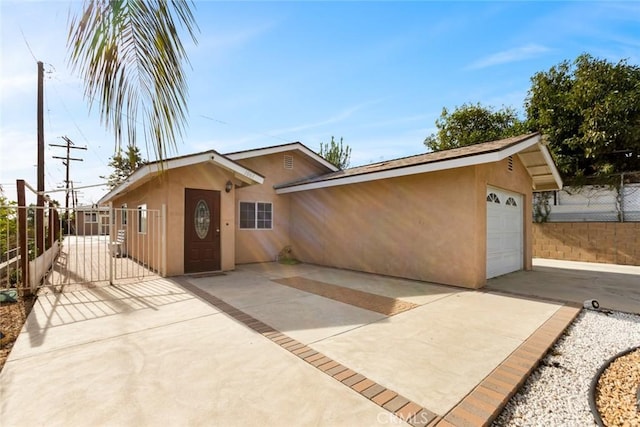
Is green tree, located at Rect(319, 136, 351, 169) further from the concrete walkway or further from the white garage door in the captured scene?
the concrete walkway

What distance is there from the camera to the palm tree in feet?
5.29

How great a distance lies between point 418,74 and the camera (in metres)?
9.40

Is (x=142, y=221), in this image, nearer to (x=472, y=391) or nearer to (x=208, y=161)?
(x=208, y=161)

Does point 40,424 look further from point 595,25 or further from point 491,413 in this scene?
point 595,25

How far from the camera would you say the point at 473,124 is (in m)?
20.4

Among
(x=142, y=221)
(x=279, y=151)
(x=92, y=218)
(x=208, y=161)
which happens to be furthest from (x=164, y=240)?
(x=92, y=218)

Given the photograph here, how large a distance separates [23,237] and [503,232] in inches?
492

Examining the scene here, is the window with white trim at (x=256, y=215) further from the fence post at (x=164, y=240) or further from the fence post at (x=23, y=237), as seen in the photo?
the fence post at (x=23, y=237)

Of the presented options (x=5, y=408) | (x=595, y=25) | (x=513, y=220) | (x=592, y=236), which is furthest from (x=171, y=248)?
(x=592, y=236)

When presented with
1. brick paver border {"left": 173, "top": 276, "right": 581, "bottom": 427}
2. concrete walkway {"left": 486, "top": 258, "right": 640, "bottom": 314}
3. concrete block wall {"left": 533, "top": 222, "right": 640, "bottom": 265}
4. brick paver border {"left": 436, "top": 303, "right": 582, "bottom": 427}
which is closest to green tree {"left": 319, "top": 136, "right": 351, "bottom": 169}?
concrete block wall {"left": 533, "top": 222, "right": 640, "bottom": 265}

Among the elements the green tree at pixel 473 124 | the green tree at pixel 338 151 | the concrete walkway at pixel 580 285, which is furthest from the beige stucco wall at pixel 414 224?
the green tree at pixel 338 151

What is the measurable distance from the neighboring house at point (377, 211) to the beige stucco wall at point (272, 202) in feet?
0.14

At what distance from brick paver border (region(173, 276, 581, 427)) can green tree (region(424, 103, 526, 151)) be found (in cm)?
1757

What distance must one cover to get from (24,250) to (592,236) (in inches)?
749
